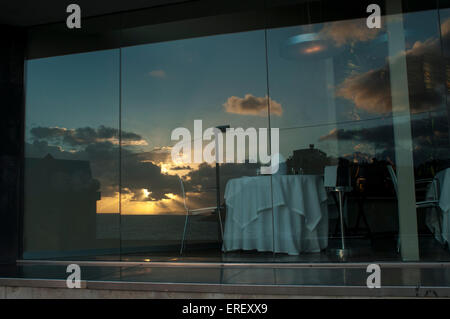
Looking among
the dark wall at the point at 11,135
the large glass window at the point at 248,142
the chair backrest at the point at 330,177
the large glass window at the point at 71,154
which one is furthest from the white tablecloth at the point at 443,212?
the dark wall at the point at 11,135

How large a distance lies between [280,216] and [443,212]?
1.47m

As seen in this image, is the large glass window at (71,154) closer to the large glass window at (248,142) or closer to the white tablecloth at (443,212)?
the large glass window at (248,142)

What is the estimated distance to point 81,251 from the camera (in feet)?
15.5

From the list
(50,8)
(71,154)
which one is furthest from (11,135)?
(50,8)

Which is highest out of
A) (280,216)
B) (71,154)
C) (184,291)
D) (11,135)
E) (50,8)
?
(50,8)

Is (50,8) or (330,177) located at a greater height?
(50,8)

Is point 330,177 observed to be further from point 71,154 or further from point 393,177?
point 71,154

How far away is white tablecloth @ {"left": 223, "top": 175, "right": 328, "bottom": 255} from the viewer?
395 centimetres

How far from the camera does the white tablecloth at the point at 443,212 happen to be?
368 centimetres

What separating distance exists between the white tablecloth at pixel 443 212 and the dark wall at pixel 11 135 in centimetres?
430

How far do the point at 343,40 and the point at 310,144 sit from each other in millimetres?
1209

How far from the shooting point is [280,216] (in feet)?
13.3
